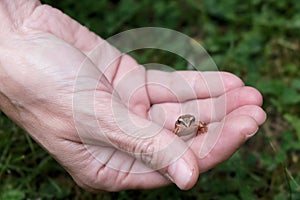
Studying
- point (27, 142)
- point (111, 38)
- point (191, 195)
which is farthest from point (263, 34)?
point (27, 142)

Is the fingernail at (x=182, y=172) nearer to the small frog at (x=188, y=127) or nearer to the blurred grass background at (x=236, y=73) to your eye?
the small frog at (x=188, y=127)

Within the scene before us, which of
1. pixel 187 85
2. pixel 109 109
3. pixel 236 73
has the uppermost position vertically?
pixel 109 109

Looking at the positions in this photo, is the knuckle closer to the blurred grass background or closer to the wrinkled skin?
the wrinkled skin

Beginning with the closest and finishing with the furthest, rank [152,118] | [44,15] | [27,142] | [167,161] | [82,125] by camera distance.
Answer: [167,161], [82,125], [152,118], [44,15], [27,142]

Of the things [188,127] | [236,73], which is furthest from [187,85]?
[236,73]

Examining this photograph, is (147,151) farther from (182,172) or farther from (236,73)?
(236,73)

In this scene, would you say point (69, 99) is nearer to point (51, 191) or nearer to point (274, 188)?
point (51, 191)

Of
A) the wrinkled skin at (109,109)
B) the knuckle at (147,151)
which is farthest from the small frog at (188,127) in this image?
the knuckle at (147,151)
